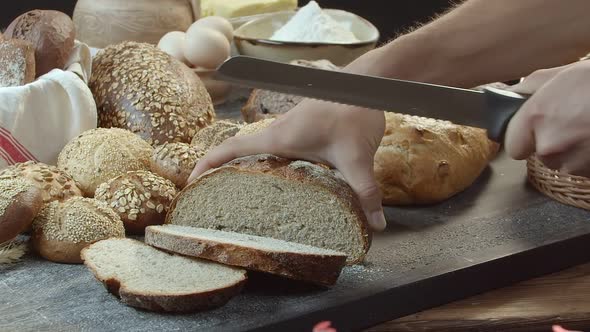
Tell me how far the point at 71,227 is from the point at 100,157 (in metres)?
0.34

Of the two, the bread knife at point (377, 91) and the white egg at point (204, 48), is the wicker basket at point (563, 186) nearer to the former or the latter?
the bread knife at point (377, 91)

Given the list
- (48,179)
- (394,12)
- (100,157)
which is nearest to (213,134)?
(100,157)

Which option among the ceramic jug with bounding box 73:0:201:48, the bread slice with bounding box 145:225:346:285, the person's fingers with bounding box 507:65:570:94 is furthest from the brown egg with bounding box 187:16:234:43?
the person's fingers with bounding box 507:65:570:94

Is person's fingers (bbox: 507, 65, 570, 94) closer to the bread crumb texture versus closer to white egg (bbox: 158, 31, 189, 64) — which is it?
the bread crumb texture

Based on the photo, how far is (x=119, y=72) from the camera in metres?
2.71

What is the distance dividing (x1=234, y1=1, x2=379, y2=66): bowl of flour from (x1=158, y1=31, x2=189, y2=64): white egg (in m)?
0.31

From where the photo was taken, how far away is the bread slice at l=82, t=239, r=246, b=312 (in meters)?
1.75

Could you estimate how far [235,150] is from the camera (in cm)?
212

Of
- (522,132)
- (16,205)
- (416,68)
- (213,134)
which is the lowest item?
(213,134)

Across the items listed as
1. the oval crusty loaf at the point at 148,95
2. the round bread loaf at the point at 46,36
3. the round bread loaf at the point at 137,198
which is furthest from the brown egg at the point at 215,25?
the round bread loaf at the point at 137,198

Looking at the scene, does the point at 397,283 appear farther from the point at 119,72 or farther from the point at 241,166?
the point at 119,72

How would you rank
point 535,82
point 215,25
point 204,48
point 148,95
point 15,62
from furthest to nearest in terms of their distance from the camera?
point 215,25
point 204,48
point 148,95
point 15,62
point 535,82

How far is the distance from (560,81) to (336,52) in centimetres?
192

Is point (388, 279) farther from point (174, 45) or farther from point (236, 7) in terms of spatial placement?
point (236, 7)
